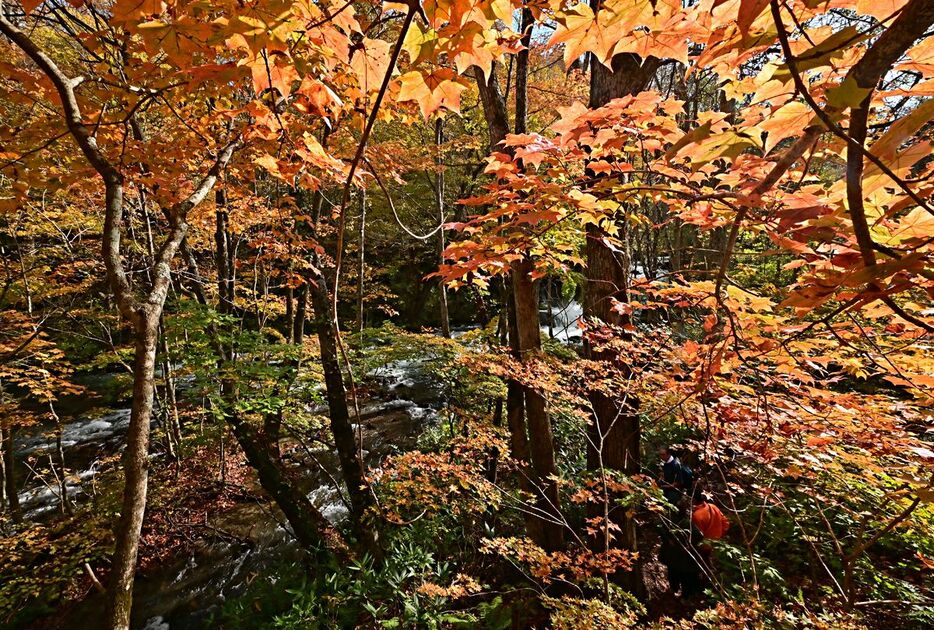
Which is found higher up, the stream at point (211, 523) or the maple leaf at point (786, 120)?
the maple leaf at point (786, 120)

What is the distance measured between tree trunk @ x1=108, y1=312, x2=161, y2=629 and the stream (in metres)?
3.88

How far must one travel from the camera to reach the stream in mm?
5133

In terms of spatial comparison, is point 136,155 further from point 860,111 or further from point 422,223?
point 422,223

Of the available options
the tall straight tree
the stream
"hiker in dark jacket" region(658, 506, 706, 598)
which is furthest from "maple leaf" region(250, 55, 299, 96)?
"hiker in dark jacket" region(658, 506, 706, 598)

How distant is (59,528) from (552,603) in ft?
22.1

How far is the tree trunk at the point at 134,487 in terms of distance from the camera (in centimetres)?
161

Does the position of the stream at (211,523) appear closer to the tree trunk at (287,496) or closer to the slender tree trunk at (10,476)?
the slender tree trunk at (10,476)

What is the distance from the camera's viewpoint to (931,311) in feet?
4.40

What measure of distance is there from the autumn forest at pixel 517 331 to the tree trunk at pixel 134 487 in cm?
1

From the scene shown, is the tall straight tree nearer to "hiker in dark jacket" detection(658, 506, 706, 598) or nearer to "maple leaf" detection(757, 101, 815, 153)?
"maple leaf" detection(757, 101, 815, 153)

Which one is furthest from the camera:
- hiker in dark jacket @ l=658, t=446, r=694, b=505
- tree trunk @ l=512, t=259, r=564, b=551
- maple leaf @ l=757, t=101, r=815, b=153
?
hiker in dark jacket @ l=658, t=446, r=694, b=505

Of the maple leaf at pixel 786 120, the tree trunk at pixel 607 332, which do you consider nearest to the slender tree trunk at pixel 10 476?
the tree trunk at pixel 607 332

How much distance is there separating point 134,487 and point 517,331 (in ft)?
9.82

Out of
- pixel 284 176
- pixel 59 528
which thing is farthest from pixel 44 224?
pixel 284 176
